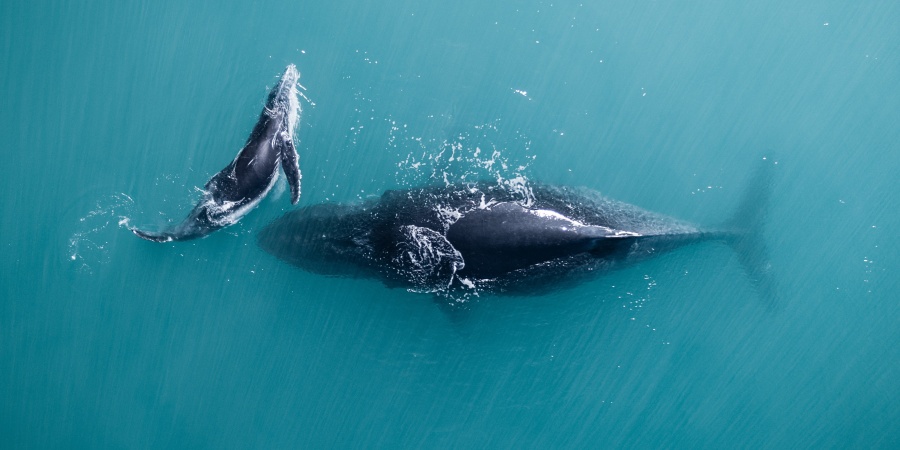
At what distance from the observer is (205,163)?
7863 millimetres

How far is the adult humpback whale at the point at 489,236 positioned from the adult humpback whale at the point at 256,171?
1.74 feet

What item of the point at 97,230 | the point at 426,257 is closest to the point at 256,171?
the point at 426,257

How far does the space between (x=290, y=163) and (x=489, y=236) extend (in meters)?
3.15

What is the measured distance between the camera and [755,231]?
7.66 m

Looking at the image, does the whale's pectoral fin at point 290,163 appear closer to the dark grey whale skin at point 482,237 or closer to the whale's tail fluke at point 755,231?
the dark grey whale skin at point 482,237

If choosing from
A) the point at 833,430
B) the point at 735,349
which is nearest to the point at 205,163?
Result: the point at 735,349

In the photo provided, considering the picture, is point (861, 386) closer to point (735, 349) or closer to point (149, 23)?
point (735, 349)

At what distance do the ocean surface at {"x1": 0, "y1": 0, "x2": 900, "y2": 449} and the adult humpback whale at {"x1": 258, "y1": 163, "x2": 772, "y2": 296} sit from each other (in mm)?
312

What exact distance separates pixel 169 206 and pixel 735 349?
865 cm

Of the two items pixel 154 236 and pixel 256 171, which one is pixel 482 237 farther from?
pixel 154 236

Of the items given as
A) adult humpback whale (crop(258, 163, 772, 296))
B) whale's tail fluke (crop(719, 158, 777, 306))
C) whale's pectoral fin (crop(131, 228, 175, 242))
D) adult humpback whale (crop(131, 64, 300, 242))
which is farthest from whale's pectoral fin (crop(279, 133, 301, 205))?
whale's tail fluke (crop(719, 158, 777, 306))

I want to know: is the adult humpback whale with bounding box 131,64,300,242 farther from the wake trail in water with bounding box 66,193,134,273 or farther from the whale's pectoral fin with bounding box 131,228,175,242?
the wake trail in water with bounding box 66,193,134,273

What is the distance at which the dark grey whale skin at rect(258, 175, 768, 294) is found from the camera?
21.0 ft

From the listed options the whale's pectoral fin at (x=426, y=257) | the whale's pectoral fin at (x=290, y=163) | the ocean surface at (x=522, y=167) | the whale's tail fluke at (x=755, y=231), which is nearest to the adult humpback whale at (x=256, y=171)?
the whale's pectoral fin at (x=290, y=163)
